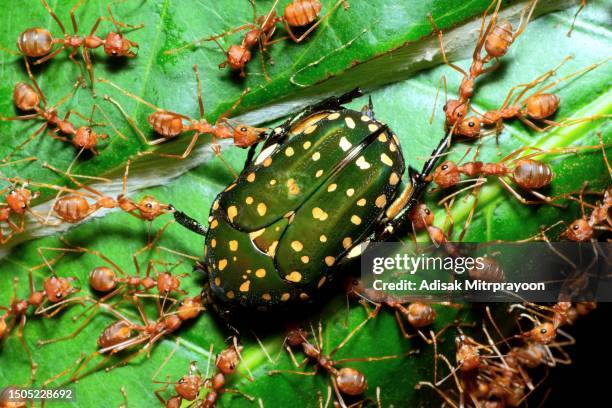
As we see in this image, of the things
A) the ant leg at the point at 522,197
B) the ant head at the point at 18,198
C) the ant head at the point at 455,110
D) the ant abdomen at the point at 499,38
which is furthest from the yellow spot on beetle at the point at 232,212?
the ant abdomen at the point at 499,38

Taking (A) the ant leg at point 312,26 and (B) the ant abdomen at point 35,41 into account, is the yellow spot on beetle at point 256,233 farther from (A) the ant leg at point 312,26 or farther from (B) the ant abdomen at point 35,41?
(B) the ant abdomen at point 35,41

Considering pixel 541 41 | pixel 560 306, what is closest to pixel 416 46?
pixel 541 41

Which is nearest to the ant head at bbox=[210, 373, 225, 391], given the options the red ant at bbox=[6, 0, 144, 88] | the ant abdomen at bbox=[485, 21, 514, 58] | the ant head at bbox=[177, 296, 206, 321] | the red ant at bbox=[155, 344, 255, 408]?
the red ant at bbox=[155, 344, 255, 408]

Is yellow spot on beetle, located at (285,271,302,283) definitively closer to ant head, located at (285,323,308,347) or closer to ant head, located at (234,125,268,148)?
ant head, located at (285,323,308,347)

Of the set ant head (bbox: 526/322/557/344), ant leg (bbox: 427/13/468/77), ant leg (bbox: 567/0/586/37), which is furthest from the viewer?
ant head (bbox: 526/322/557/344)

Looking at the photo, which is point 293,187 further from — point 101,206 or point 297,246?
point 101,206

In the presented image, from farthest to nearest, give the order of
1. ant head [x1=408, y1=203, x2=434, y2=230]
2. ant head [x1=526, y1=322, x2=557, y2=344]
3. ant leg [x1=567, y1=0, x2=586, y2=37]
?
ant head [x1=526, y1=322, x2=557, y2=344] → ant head [x1=408, y1=203, x2=434, y2=230] → ant leg [x1=567, y1=0, x2=586, y2=37]
